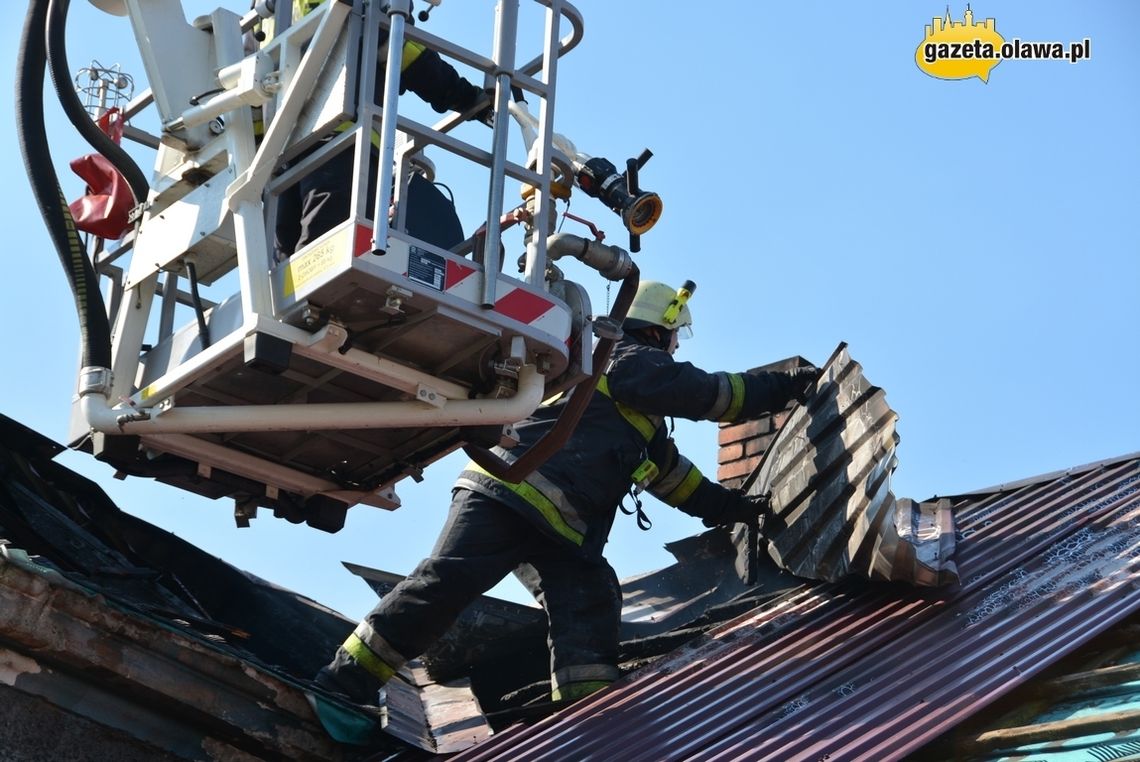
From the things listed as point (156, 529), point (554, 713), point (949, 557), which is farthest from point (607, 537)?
point (156, 529)

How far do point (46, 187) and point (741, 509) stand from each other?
3397 millimetres

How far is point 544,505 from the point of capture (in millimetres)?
7000

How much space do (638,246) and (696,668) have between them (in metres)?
1.75

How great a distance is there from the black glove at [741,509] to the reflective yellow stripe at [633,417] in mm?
513

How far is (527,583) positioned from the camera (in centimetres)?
758

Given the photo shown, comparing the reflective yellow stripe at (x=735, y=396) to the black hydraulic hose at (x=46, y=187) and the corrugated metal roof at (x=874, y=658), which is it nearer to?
the corrugated metal roof at (x=874, y=658)

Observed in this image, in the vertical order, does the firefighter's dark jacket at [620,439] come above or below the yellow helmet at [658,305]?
below

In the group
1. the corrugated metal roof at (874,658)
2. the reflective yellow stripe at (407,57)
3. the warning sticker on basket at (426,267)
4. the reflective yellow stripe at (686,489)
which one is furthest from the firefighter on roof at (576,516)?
the reflective yellow stripe at (407,57)

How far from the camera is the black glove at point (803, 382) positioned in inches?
298

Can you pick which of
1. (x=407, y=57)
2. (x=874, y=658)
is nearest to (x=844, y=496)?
(x=874, y=658)

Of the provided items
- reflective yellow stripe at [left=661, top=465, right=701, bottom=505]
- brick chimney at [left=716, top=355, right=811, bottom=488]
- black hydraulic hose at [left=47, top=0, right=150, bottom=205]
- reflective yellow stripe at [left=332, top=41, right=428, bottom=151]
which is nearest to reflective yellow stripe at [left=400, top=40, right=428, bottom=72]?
reflective yellow stripe at [left=332, top=41, right=428, bottom=151]

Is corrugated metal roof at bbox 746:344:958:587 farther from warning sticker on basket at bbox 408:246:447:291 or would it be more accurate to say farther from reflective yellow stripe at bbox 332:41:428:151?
reflective yellow stripe at bbox 332:41:428:151

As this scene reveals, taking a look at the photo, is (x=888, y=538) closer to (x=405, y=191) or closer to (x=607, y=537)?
(x=607, y=537)

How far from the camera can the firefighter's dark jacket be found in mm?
7043
